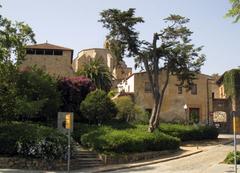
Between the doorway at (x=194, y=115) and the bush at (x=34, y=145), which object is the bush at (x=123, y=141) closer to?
the bush at (x=34, y=145)

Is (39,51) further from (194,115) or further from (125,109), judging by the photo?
(194,115)

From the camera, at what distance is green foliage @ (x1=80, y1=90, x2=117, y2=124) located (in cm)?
4012

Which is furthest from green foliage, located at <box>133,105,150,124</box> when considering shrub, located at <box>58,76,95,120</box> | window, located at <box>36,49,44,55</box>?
window, located at <box>36,49,44,55</box>

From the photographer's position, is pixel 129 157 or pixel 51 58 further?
pixel 51 58

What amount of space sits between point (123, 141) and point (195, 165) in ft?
18.5

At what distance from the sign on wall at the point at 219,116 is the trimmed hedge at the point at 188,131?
1434 cm

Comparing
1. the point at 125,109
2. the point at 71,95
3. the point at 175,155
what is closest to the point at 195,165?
the point at 175,155

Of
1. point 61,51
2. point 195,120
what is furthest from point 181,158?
point 61,51

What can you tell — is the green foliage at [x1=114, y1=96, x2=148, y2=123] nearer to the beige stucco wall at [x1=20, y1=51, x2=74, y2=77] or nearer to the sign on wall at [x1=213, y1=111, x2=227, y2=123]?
the sign on wall at [x1=213, y1=111, x2=227, y2=123]

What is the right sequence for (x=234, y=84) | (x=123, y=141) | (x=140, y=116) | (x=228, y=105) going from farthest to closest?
1. (x=228, y=105)
2. (x=234, y=84)
3. (x=140, y=116)
4. (x=123, y=141)

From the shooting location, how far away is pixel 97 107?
40.1m

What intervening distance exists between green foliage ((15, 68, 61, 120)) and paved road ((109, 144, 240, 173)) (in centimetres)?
961

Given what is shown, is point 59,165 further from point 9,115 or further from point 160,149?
point 160,149

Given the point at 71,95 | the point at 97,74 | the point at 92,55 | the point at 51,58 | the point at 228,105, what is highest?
the point at 92,55
